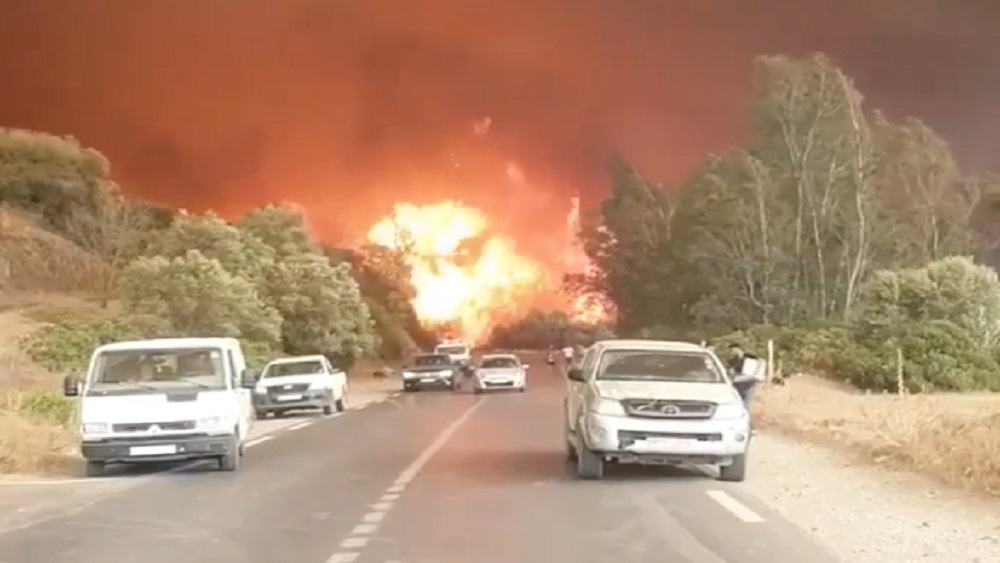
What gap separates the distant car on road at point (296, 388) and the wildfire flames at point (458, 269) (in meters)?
47.2

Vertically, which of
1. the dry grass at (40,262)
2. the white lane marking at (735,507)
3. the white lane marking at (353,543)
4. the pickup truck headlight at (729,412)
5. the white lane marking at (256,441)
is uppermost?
the dry grass at (40,262)

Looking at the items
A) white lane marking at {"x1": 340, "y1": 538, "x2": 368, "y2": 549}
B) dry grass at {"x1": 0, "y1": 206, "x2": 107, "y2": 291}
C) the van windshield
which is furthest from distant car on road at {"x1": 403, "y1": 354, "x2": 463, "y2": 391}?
white lane marking at {"x1": 340, "y1": 538, "x2": 368, "y2": 549}

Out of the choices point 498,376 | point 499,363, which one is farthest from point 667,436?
point 499,363

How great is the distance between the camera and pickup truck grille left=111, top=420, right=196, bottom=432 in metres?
19.5

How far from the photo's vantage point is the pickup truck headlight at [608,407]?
57.3 ft

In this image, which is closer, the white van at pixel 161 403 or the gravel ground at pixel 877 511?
the gravel ground at pixel 877 511

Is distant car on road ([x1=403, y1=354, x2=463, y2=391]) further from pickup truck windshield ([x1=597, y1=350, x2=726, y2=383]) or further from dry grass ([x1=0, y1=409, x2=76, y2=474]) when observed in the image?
pickup truck windshield ([x1=597, y1=350, x2=726, y2=383])

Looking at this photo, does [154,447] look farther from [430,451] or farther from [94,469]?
[430,451]

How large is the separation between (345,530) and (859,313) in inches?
1432

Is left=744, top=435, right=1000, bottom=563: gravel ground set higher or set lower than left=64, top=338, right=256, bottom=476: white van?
lower

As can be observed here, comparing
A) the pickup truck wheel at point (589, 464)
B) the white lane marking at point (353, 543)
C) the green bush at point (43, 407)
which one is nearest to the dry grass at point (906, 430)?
the pickup truck wheel at point (589, 464)

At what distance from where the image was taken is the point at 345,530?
44.4 feet

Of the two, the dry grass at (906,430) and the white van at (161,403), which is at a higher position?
the white van at (161,403)

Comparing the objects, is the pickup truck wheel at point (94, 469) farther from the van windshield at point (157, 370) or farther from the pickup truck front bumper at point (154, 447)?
the van windshield at point (157, 370)
